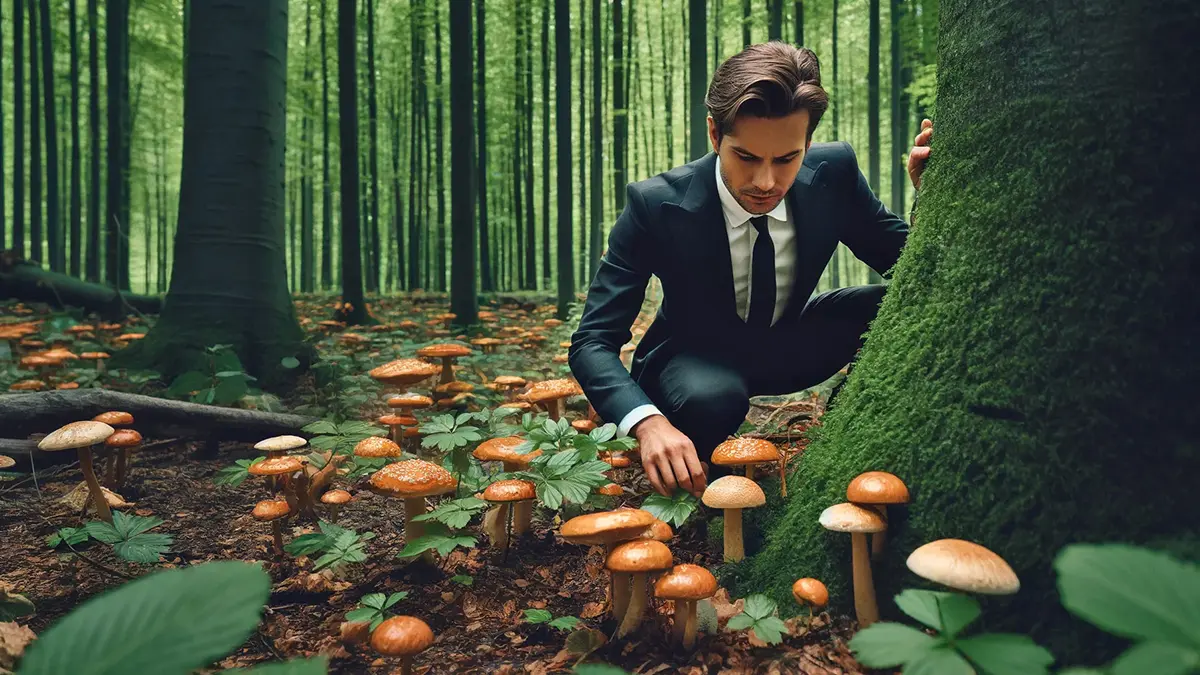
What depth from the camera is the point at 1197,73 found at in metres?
1.67

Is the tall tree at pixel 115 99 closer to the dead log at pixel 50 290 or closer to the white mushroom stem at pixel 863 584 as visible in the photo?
the dead log at pixel 50 290

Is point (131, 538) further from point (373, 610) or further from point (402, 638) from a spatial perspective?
point (402, 638)

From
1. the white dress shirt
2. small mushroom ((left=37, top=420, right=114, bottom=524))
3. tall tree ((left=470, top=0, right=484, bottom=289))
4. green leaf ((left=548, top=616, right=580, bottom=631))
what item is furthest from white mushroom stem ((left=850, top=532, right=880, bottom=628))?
tall tree ((left=470, top=0, right=484, bottom=289))

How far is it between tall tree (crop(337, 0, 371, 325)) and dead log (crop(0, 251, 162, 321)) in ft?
11.8

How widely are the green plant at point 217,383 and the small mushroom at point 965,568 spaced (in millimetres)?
4447

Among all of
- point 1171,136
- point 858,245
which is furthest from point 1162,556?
point 858,245

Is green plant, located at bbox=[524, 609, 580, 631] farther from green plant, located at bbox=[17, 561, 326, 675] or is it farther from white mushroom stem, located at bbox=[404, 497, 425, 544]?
green plant, located at bbox=[17, 561, 326, 675]

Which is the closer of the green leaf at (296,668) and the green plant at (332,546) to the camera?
the green leaf at (296,668)

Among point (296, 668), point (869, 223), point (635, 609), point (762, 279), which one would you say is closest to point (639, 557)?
point (635, 609)

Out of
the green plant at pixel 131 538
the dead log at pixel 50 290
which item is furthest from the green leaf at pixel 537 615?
the dead log at pixel 50 290

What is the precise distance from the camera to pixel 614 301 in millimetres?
Answer: 2955

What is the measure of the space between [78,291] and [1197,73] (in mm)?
13134

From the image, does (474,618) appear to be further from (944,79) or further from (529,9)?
(529,9)

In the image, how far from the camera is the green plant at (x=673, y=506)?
2193 mm
